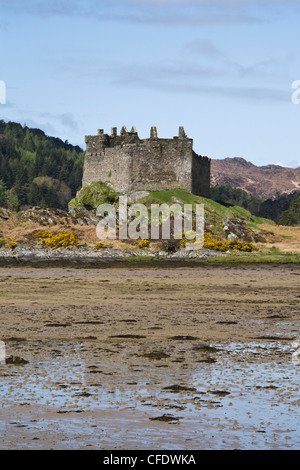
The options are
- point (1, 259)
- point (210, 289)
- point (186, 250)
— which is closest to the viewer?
point (210, 289)

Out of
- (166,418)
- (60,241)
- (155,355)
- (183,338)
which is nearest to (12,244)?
(60,241)

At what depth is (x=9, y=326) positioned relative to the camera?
17922mm

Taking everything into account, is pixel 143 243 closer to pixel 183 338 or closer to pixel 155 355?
pixel 183 338

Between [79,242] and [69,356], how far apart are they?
42925mm

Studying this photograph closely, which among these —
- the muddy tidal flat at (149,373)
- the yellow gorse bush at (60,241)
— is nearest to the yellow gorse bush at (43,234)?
the yellow gorse bush at (60,241)

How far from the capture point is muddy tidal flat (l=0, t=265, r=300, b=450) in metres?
8.80

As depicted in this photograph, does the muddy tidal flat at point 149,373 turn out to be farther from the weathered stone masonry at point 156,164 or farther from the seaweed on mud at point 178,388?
the weathered stone masonry at point 156,164

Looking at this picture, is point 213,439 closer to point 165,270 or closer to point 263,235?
point 165,270

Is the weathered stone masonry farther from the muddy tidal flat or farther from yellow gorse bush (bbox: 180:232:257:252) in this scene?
the muddy tidal flat

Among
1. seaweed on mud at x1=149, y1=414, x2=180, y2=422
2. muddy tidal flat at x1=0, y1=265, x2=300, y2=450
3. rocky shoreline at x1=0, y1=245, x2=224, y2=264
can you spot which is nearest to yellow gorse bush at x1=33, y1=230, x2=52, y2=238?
rocky shoreline at x1=0, y1=245, x2=224, y2=264

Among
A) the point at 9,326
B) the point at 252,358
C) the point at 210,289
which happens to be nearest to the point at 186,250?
the point at 210,289

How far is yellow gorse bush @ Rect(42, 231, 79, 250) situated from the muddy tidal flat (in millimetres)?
30144

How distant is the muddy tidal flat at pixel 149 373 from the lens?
8.80 metres

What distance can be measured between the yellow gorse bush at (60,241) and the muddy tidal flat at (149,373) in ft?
98.9
